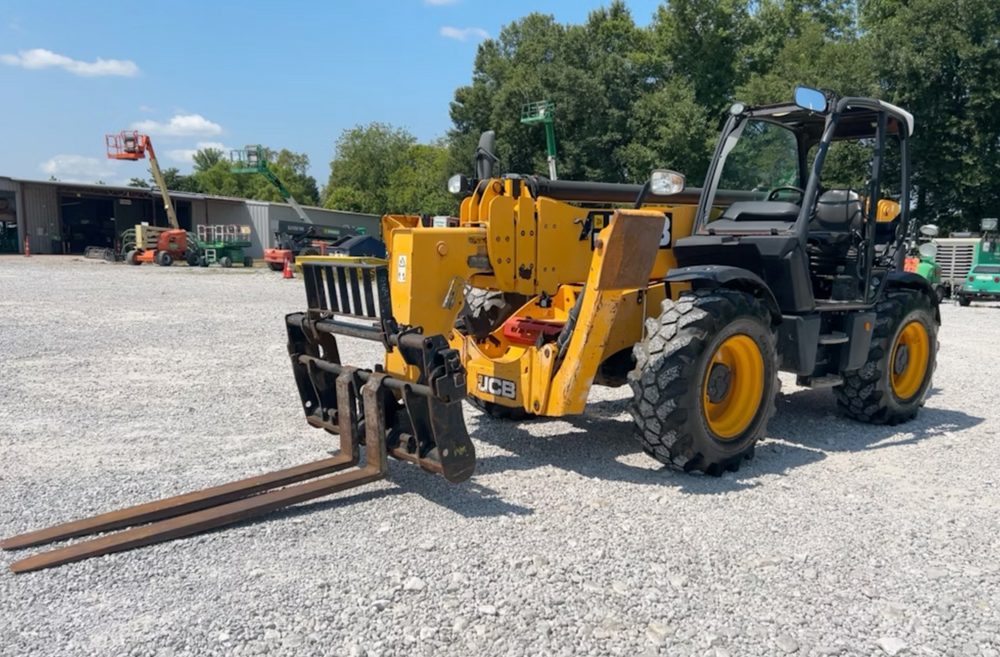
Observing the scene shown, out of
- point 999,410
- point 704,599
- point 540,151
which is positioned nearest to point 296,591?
point 704,599

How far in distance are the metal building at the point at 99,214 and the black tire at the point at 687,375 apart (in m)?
36.9

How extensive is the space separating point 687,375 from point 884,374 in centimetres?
260

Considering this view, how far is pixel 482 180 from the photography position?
5.49 metres

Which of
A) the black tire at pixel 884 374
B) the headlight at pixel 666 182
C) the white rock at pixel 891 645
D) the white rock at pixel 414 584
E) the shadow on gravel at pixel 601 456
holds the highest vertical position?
the headlight at pixel 666 182

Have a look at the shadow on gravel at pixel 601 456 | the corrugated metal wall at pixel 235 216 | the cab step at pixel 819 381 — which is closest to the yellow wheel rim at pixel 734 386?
the shadow on gravel at pixel 601 456

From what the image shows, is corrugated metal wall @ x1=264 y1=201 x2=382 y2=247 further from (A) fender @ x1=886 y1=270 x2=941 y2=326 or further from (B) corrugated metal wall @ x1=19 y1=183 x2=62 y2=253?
(A) fender @ x1=886 y1=270 x2=941 y2=326

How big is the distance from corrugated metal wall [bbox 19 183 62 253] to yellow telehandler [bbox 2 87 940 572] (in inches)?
1652

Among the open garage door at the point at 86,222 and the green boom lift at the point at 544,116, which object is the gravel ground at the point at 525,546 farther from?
the open garage door at the point at 86,222

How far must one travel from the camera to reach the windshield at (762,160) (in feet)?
20.3

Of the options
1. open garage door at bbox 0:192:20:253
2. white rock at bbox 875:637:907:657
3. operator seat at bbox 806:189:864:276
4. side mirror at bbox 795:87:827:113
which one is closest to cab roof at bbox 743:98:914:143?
side mirror at bbox 795:87:827:113

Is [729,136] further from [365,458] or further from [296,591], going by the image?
[296,591]

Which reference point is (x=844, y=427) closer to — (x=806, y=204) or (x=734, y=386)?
(x=734, y=386)

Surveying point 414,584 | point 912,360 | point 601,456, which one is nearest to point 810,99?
point 912,360

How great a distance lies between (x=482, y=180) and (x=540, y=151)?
3240 cm
